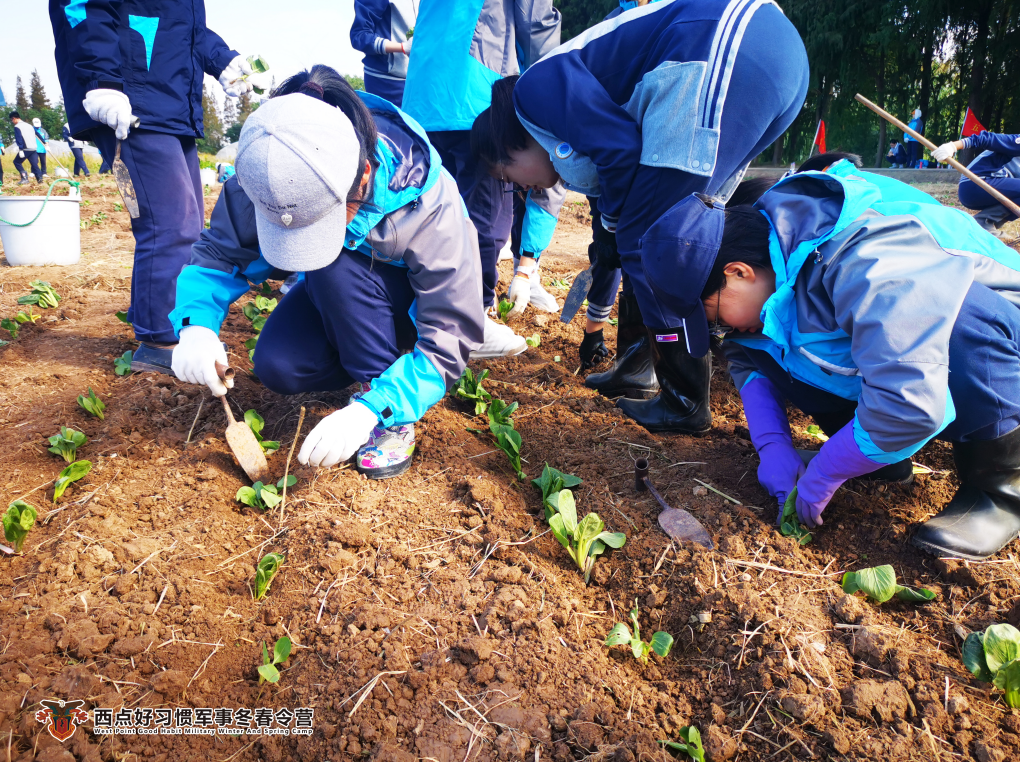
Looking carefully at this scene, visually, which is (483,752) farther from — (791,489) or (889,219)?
(889,219)

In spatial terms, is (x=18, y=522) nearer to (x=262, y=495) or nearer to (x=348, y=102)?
(x=262, y=495)

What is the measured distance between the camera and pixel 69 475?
81.3 inches

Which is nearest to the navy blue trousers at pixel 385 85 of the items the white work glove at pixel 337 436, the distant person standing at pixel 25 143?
the white work glove at pixel 337 436

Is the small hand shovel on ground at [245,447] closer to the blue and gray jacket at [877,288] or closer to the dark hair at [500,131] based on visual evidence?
the dark hair at [500,131]

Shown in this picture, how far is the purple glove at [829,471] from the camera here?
1565 mm

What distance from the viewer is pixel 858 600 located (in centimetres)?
160

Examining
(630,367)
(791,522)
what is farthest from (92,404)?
(791,522)

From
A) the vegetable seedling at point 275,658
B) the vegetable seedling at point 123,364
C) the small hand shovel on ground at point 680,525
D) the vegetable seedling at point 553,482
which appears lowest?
the vegetable seedling at point 123,364

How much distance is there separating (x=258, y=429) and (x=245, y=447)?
0.65 feet

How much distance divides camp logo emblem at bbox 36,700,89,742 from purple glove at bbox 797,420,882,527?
6.02ft

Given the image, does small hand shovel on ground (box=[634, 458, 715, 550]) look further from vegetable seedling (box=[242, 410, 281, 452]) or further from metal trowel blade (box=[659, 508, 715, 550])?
vegetable seedling (box=[242, 410, 281, 452])

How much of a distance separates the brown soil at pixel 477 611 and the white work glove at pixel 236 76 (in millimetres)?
1819

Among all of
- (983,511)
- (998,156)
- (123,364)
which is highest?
(998,156)

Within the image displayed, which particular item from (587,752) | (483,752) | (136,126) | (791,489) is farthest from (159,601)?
(136,126)
